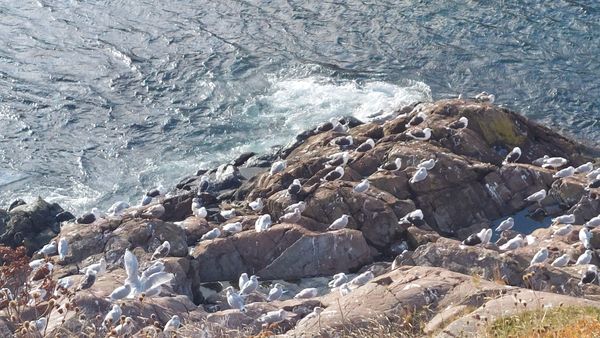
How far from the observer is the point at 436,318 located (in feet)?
31.1

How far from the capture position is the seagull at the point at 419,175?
19.3 metres

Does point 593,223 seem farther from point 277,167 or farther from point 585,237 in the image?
point 277,167

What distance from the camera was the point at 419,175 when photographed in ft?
63.3

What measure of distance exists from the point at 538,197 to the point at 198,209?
715 cm

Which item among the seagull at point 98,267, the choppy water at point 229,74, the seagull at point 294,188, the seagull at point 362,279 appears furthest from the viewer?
the choppy water at point 229,74

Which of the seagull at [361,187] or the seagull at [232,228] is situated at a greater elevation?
the seagull at [361,187]

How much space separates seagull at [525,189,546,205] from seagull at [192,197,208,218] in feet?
22.5

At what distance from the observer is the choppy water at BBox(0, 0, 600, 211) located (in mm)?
25750

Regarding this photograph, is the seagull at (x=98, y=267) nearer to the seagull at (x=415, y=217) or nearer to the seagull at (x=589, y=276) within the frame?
the seagull at (x=415, y=217)

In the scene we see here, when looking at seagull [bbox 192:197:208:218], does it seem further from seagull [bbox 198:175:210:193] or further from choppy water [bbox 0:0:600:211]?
choppy water [bbox 0:0:600:211]

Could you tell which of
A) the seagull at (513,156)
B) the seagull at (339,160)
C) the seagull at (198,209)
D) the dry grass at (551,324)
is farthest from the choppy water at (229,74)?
the dry grass at (551,324)

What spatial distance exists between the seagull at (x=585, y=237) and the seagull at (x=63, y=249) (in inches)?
377

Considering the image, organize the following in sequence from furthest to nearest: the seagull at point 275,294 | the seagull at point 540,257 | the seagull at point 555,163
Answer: the seagull at point 555,163 < the seagull at point 540,257 < the seagull at point 275,294

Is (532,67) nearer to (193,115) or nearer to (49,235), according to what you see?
(193,115)
